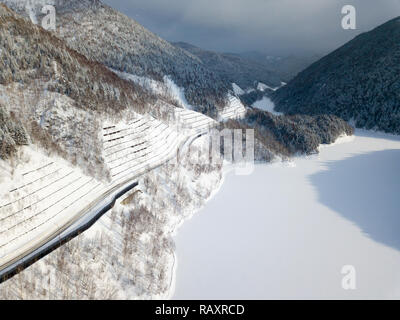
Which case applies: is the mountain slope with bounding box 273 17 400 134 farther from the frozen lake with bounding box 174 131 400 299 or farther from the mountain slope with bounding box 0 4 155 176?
the mountain slope with bounding box 0 4 155 176

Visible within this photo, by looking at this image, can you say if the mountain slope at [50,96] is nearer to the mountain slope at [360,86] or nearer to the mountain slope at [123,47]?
the mountain slope at [123,47]

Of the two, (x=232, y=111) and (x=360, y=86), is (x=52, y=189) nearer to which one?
(x=232, y=111)

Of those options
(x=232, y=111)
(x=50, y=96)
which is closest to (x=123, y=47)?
(x=232, y=111)

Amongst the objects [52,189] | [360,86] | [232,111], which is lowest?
[52,189]

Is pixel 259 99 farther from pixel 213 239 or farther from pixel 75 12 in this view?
pixel 213 239

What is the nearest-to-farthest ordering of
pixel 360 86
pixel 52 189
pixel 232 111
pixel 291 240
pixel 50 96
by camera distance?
1. pixel 52 189
2. pixel 291 240
3. pixel 50 96
4. pixel 232 111
5. pixel 360 86
